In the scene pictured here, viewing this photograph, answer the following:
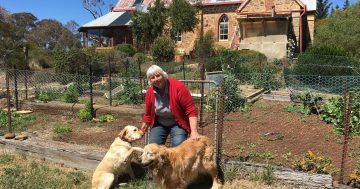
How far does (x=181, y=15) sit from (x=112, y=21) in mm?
9961

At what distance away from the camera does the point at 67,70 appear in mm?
19203

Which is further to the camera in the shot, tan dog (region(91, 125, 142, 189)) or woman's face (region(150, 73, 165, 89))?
tan dog (region(91, 125, 142, 189))

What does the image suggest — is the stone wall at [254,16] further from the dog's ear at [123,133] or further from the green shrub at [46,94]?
the dog's ear at [123,133]

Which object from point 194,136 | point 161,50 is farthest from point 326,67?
point 161,50

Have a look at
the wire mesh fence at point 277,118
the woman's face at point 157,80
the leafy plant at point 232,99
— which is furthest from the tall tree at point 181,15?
the woman's face at point 157,80

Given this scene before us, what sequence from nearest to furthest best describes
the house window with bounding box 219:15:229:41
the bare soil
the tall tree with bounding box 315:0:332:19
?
1. the bare soil
2. the house window with bounding box 219:15:229:41
3. the tall tree with bounding box 315:0:332:19

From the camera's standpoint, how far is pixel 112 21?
35.4 metres

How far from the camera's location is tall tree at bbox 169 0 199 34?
27844 millimetres

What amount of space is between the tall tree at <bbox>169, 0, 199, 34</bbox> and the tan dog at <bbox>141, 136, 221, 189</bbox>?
928 inches

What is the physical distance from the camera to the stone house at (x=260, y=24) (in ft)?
85.5

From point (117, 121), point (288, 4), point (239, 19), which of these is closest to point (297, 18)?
point (288, 4)

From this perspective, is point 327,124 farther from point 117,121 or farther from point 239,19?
point 239,19

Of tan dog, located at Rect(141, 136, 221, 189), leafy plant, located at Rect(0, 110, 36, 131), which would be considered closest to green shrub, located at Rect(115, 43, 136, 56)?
leafy plant, located at Rect(0, 110, 36, 131)

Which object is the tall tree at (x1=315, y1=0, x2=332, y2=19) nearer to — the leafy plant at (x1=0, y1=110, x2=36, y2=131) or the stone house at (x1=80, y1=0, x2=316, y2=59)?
the stone house at (x1=80, y1=0, x2=316, y2=59)
